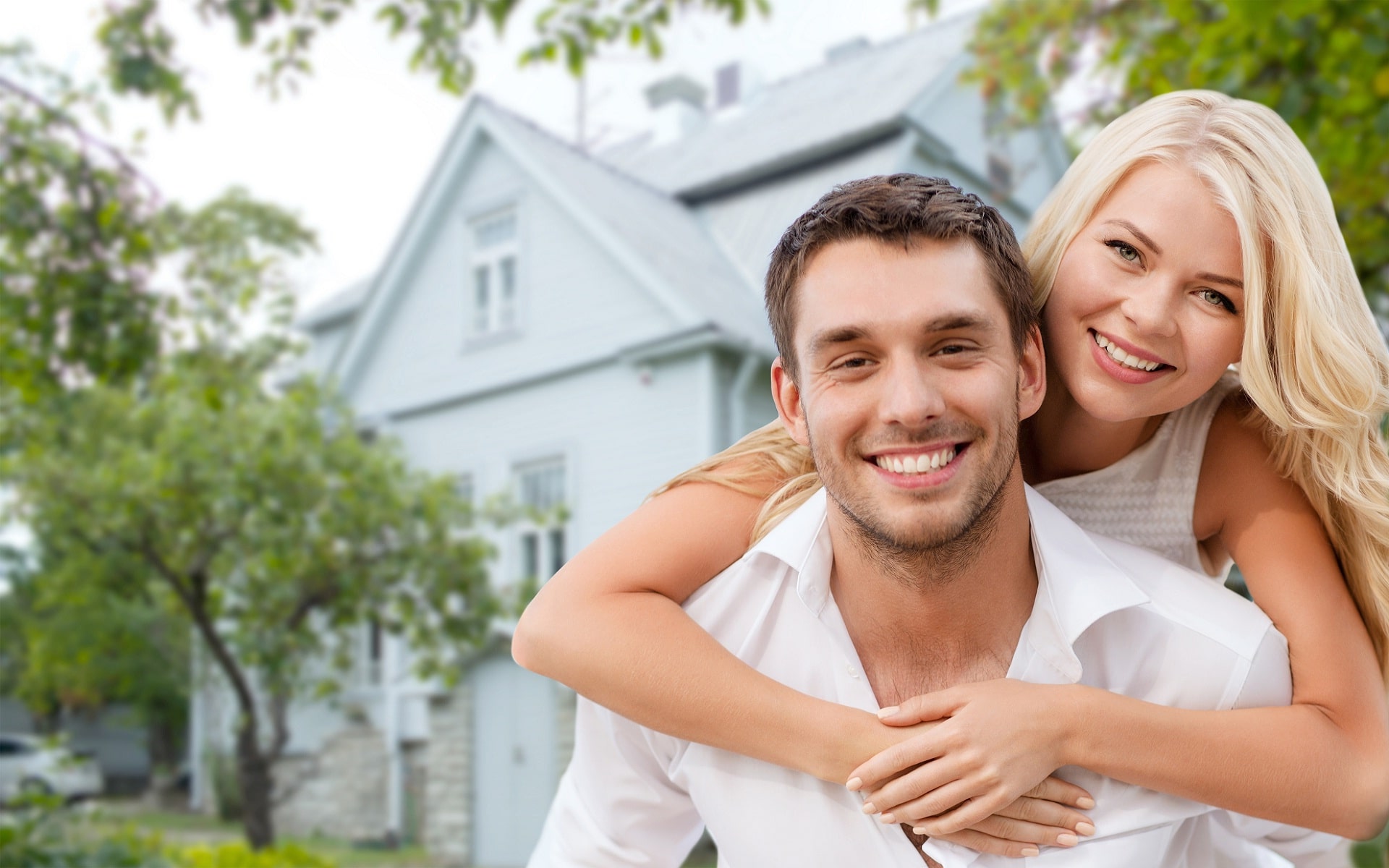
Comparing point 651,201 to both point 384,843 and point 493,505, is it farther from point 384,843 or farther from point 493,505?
point 384,843

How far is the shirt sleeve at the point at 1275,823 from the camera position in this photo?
6.98ft

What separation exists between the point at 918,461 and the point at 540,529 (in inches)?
463

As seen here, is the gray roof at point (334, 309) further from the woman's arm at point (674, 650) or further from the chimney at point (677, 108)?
the woman's arm at point (674, 650)

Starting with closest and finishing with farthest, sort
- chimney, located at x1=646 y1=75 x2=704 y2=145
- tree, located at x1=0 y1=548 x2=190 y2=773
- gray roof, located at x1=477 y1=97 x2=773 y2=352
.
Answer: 1. gray roof, located at x1=477 y1=97 x2=773 y2=352
2. chimney, located at x1=646 y1=75 x2=704 y2=145
3. tree, located at x1=0 y1=548 x2=190 y2=773

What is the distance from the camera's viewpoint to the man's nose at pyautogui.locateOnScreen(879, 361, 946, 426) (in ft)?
6.25

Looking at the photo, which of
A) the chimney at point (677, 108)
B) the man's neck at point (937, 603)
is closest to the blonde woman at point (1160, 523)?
the man's neck at point (937, 603)

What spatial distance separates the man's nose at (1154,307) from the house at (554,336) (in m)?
9.19

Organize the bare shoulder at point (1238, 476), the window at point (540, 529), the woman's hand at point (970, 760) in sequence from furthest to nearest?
the window at point (540, 529)
the bare shoulder at point (1238, 476)
the woman's hand at point (970, 760)

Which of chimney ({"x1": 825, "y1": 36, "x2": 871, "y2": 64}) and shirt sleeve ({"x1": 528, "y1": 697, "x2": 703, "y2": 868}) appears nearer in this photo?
shirt sleeve ({"x1": 528, "y1": 697, "x2": 703, "y2": 868})

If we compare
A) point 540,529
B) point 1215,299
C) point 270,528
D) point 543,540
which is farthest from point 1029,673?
point 543,540

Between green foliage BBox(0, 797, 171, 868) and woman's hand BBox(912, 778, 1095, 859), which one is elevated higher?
woman's hand BBox(912, 778, 1095, 859)

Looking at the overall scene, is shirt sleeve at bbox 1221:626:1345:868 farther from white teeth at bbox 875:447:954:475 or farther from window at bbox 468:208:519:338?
window at bbox 468:208:519:338

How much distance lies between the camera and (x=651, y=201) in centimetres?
1479

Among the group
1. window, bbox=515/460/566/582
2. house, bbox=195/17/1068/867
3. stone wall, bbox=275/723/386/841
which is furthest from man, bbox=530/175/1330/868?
stone wall, bbox=275/723/386/841
